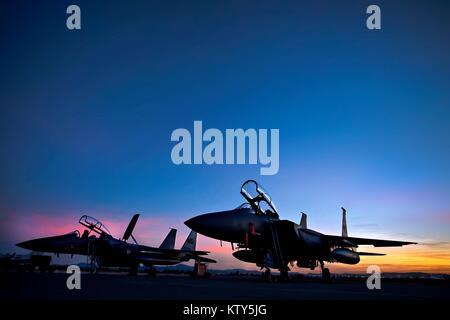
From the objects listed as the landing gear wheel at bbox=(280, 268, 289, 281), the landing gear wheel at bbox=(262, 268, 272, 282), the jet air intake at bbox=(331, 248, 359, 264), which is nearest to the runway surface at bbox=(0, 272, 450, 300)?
the landing gear wheel at bbox=(262, 268, 272, 282)

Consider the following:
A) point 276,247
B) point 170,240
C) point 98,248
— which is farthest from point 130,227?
point 276,247

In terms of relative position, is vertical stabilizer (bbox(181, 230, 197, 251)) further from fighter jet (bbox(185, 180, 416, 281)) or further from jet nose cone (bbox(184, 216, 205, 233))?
jet nose cone (bbox(184, 216, 205, 233))

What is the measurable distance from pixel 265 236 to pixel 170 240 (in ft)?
78.8

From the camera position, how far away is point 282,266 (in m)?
14.1

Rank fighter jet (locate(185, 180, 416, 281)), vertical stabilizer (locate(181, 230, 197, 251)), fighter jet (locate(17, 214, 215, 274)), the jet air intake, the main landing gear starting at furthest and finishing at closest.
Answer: vertical stabilizer (locate(181, 230, 197, 251)) < fighter jet (locate(17, 214, 215, 274)) < the main landing gear < the jet air intake < fighter jet (locate(185, 180, 416, 281))

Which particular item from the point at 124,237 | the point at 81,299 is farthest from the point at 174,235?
the point at 81,299

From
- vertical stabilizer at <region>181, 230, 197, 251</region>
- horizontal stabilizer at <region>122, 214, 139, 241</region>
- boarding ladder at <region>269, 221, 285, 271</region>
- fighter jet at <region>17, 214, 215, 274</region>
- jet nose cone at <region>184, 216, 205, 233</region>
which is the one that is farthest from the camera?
vertical stabilizer at <region>181, 230, 197, 251</region>

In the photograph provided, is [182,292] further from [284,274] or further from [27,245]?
[27,245]

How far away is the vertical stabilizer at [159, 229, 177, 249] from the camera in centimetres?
3631

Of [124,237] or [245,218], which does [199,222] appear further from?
[124,237]

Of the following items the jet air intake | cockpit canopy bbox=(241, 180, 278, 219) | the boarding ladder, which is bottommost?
the jet air intake

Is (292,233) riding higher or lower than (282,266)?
higher
